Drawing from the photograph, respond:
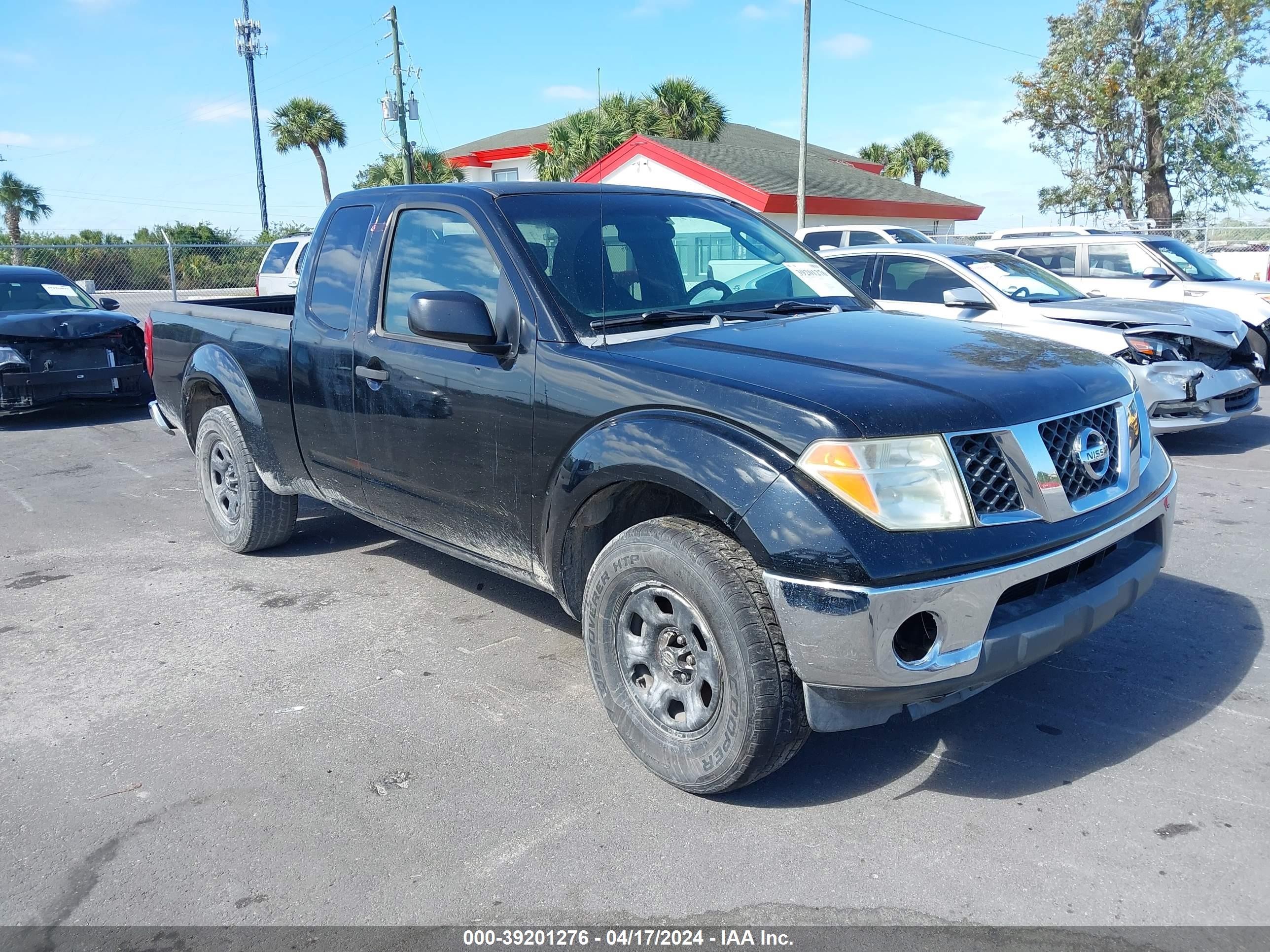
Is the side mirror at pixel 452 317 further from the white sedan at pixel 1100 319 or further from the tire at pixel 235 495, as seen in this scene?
the white sedan at pixel 1100 319

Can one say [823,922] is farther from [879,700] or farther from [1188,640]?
[1188,640]

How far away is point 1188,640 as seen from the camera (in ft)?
13.4

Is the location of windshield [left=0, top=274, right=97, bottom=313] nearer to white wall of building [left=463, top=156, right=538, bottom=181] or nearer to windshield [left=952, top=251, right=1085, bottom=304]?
windshield [left=952, top=251, right=1085, bottom=304]

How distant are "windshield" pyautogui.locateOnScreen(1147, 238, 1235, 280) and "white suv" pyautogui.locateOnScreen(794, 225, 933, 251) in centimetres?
822

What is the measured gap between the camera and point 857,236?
21938 millimetres

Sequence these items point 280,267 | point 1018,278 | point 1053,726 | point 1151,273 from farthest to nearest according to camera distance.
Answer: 1. point 280,267
2. point 1151,273
3. point 1018,278
4. point 1053,726

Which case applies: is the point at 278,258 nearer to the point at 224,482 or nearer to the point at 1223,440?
the point at 224,482

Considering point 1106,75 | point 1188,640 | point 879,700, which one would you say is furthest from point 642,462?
point 1106,75

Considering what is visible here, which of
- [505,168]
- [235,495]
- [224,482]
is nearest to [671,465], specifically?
[235,495]

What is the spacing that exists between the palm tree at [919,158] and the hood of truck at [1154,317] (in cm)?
4565

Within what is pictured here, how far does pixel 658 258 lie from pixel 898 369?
4.27 ft

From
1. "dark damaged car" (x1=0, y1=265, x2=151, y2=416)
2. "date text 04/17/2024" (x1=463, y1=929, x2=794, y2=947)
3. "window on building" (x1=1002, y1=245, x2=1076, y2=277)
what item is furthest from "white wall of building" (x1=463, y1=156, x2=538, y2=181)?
"date text 04/17/2024" (x1=463, y1=929, x2=794, y2=947)

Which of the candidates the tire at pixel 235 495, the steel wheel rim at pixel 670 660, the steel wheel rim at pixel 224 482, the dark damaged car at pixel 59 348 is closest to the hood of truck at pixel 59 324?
the dark damaged car at pixel 59 348

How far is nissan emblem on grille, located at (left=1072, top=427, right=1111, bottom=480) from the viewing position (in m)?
2.98
